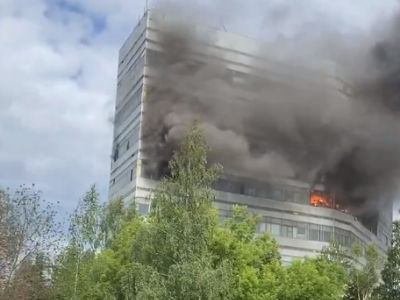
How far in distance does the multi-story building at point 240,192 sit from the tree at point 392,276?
25.8 feet

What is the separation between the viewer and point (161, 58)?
151 ft

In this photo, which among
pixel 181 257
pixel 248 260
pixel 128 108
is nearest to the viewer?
pixel 181 257

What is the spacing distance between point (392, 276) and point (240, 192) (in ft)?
58.0

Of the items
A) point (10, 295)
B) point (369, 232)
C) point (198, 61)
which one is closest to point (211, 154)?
point (198, 61)

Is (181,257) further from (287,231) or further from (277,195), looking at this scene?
(287,231)

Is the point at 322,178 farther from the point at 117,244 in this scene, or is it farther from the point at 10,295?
the point at 10,295

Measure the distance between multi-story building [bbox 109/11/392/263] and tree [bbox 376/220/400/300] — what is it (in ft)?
25.8

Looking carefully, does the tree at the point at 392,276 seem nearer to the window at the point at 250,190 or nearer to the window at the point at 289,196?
the window at the point at 289,196

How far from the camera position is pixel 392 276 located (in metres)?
38.1

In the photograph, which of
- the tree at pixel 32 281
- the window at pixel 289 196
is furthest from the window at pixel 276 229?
the tree at pixel 32 281

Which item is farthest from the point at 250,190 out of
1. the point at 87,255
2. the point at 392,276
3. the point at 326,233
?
the point at 87,255

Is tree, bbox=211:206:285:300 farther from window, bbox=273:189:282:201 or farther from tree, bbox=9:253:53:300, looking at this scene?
window, bbox=273:189:282:201

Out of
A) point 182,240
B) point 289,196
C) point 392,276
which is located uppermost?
point 289,196

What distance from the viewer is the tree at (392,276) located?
37.9 metres
